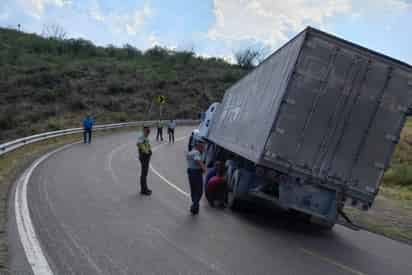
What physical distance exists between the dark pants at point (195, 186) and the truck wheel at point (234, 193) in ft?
3.04

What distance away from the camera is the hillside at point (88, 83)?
43.7m

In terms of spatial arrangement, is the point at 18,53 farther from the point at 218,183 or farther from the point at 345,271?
the point at 345,271

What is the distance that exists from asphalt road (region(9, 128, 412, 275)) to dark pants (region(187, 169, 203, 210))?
0.99 feet

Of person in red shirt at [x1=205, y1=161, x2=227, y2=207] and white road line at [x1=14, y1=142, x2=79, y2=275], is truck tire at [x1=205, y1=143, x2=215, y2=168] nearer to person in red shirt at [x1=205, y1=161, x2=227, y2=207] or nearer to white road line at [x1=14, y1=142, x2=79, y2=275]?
person in red shirt at [x1=205, y1=161, x2=227, y2=207]

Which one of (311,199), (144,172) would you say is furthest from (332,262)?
(144,172)

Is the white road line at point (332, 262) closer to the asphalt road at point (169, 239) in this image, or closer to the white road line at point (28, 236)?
the asphalt road at point (169, 239)

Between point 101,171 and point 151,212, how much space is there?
609 centimetres

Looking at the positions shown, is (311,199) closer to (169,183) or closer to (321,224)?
(321,224)

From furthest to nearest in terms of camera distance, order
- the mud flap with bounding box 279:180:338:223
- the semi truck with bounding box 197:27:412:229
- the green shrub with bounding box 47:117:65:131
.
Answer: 1. the green shrub with bounding box 47:117:65:131
2. the mud flap with bounding box 279:180:338:223
3. the semi truck with bounding box 197:27:412:229

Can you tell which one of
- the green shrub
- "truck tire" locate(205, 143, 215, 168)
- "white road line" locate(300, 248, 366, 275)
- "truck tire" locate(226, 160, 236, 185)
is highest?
"white road line" locate(300, 248, 366, 275)

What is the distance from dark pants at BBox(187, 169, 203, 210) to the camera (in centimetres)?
1002

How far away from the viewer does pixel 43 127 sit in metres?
36.4

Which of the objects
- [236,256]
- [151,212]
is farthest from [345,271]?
[151,212]

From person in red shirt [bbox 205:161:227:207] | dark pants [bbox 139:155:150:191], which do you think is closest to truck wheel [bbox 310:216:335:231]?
person in red shirt [bbox 205:161:227:207]
